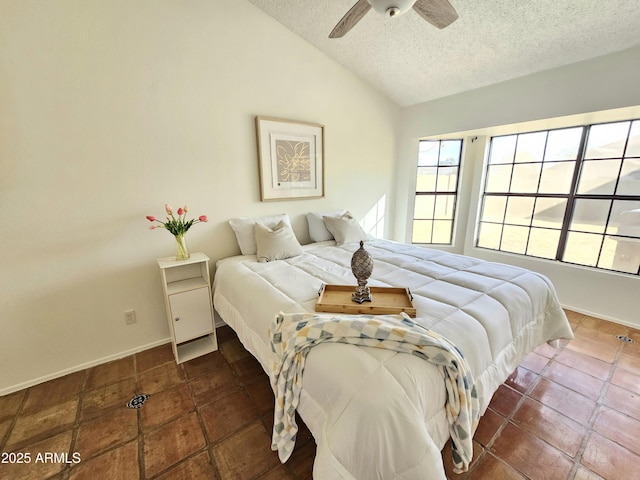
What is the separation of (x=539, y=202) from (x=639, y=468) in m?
2.62

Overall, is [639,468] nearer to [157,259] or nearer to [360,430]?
[360,430]

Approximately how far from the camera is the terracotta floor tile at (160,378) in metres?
1.78

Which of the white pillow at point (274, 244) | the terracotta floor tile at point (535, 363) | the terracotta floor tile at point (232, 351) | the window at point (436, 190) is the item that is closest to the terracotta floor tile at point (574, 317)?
the terracotta floor tile at point (535, 363)

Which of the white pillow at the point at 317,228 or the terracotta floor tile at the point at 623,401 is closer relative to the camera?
the terracotta floor tile at the point at 623,401

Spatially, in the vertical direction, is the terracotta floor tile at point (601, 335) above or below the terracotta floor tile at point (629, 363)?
above

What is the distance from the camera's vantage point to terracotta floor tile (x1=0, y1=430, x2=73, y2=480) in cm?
124

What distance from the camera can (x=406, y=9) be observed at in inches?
54.7

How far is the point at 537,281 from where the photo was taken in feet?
5.68

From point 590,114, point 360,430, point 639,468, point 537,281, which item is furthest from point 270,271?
point 590,114

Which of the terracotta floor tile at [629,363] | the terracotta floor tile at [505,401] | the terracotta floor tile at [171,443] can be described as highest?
the terracotta floor tile at [629,363]

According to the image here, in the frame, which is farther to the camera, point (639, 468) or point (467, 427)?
point (639, 468)

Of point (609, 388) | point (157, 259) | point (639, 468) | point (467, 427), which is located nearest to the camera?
point (467, 427)

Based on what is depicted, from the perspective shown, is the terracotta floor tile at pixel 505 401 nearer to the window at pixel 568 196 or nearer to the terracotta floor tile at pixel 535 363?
the terracotta floor tile at pixel 535 363

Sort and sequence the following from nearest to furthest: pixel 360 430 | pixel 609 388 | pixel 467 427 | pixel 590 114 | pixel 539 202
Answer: pixel 360 430, pixel 467 427, pixel 609 388, pixel 590 114, pixel 539 202
